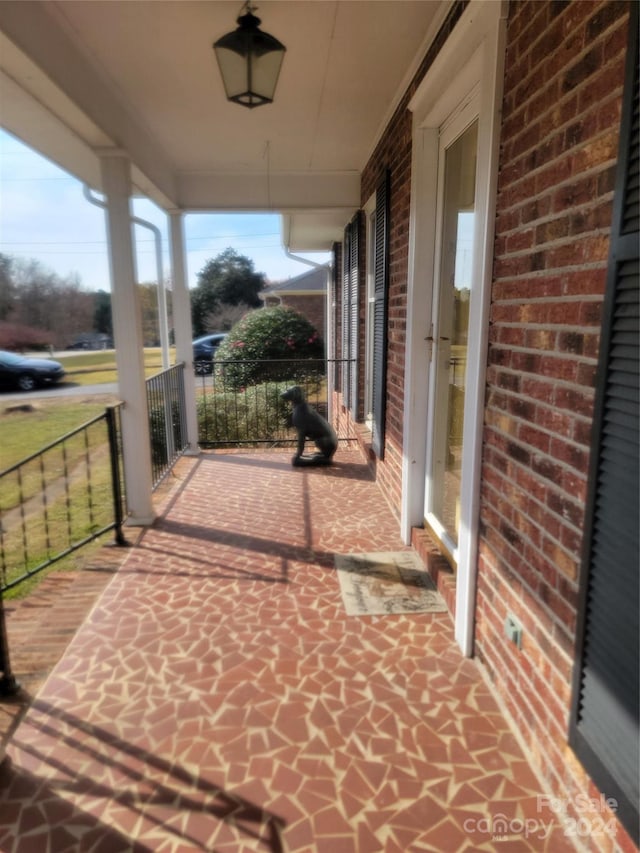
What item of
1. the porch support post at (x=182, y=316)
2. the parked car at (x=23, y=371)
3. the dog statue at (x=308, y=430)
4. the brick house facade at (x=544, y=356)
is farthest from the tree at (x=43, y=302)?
the brick house facade at (x=544, y=356)

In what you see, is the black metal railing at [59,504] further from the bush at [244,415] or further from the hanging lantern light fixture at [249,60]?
the hanging lantern light fixture at [249,60]

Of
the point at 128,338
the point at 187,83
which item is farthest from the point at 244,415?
the point at 187,83

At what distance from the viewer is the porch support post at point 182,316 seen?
16.3ft

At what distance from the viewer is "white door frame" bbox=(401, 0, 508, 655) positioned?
182cm

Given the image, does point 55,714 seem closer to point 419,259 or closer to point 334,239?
point 419,259

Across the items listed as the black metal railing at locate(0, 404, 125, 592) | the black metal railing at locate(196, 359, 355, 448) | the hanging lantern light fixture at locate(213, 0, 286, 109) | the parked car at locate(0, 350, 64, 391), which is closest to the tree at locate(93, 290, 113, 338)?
the parked car at locate(0, 350, 64, 391)

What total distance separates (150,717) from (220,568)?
109cm

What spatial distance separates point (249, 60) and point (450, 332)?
1573mm

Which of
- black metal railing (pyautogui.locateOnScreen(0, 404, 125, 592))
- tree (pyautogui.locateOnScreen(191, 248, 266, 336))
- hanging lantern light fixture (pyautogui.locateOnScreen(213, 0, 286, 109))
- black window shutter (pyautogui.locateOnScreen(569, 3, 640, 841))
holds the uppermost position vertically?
tree (pyautogui.locateOnScreen(191, 248, 266, 336))

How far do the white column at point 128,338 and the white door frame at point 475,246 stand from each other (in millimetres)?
1698

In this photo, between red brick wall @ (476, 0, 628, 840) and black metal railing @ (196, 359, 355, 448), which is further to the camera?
black metal railing @ (196, 359, 355, 448)

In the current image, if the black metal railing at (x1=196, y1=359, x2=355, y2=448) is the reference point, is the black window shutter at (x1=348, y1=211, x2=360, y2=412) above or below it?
above

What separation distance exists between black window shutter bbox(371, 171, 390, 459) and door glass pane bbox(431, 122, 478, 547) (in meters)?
0.96

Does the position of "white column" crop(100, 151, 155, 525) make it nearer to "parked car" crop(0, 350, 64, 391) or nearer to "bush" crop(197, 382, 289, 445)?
"parked car" crop(0, 350, 64, 391)
